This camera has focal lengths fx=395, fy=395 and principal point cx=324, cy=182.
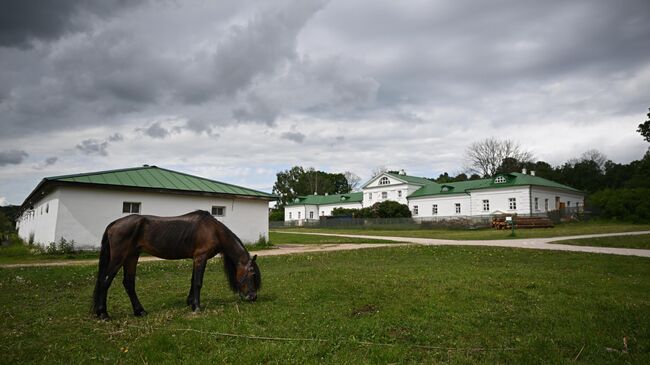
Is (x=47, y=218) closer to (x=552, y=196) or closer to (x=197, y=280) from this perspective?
(x=197, y=280)

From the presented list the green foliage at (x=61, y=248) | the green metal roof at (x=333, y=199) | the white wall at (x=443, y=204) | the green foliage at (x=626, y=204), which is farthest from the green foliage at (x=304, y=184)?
the green foliage at (x=61, y=248)

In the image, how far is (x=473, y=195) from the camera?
5356 centimetres

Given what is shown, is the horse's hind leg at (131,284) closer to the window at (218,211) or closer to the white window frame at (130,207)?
the white window frame at (130,207)

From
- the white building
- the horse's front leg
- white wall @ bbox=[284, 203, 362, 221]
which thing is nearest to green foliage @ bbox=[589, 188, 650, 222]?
the white building

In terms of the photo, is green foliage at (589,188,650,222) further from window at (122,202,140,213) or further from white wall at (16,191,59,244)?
white wall at (16,191,59,244)

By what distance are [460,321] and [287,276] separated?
5.77 m

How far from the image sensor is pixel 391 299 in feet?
24.8

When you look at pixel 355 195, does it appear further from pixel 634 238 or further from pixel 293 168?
pixel 634 238

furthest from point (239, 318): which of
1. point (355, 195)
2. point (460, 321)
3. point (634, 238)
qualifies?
point (355, 195)

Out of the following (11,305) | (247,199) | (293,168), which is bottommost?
(11,305)

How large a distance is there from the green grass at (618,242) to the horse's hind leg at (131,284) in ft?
69.7

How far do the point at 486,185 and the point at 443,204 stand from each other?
656 cm

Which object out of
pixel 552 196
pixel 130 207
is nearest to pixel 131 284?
pixel 130 207

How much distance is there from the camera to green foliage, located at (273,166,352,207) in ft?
332
